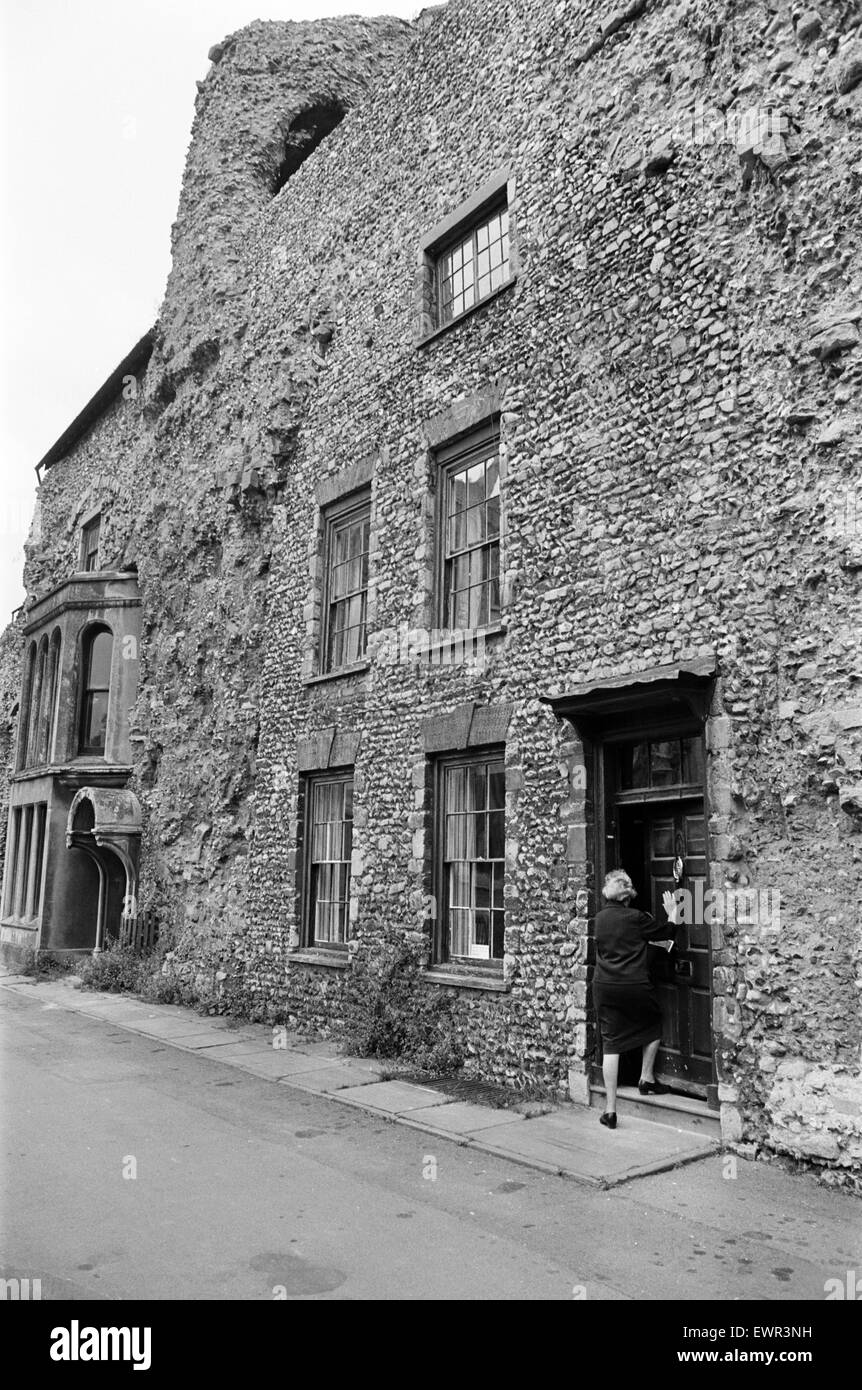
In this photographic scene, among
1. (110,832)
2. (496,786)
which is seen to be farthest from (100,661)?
(496,786)

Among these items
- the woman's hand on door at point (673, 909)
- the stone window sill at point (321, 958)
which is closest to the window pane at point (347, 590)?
the stone window sill at point (321, 958)

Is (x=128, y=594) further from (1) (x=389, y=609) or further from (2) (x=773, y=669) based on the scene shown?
(2) (x=773, y=669)

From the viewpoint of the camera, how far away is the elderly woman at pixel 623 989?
24.9 ft

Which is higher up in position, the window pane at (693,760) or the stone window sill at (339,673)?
the stone window sill at (339,673)

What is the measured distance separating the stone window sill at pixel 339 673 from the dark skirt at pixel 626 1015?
5.44m

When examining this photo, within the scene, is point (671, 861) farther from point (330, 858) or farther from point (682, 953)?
point (330, 858)

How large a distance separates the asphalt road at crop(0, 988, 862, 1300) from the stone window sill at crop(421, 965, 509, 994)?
1748mm

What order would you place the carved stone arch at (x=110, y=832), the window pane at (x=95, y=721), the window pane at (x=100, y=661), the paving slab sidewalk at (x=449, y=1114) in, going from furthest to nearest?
the window pane at (x=100, y=661) → the window pane at (x=95, y=721) → the carved stone arch at (x=110, y=832) → the paving slab sidewalk at (x=449, y=1114)

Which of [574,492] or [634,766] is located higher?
[574,492]

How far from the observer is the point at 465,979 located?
9633 millimetres

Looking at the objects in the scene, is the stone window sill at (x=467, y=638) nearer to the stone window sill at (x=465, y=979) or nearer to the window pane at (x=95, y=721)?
the stone window sill at (x=465, y=979)

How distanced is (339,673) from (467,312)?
174 inches

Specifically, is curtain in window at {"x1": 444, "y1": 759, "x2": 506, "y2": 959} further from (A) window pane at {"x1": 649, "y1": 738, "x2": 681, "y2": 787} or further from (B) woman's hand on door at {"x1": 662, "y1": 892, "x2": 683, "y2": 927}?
(B) woman's hand on door at {"x1": 662, "y1": 892, "x2": 683, "y2": 927}

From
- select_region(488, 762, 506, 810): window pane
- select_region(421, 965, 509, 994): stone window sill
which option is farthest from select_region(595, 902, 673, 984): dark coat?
select_region(488, 762, 506, 810): window pane
